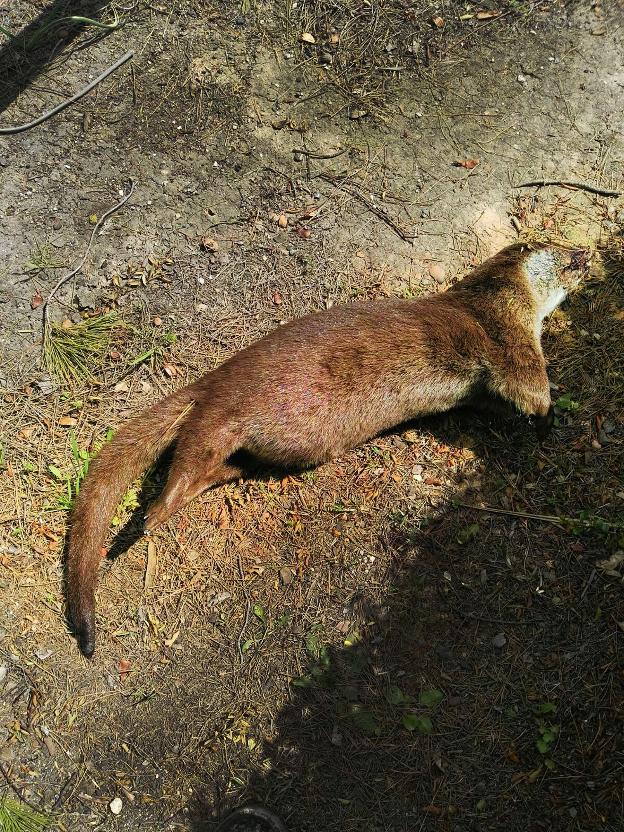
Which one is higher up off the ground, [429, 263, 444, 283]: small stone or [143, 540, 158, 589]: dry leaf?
[429, 263, 444, 283]: small stone

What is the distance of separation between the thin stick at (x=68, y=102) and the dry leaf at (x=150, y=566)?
2.86 metres

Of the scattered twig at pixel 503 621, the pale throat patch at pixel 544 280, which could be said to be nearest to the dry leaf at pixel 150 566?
the scattered twig at pixel 503 621

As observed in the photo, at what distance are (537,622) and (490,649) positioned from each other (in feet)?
0.97

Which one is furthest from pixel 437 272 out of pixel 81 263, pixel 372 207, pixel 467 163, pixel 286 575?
pixel 81 263

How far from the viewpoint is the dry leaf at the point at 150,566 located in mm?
3586

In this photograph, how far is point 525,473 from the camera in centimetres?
371

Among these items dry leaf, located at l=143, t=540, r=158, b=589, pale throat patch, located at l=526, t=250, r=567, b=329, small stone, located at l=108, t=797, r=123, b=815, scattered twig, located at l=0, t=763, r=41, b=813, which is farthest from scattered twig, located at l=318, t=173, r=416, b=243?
scattered twig, located at l=0, t=763, r=41, b=813

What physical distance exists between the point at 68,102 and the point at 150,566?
10.2 feet

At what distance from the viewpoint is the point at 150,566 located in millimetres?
3611

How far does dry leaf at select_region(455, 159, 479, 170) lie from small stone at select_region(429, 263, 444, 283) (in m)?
0.72

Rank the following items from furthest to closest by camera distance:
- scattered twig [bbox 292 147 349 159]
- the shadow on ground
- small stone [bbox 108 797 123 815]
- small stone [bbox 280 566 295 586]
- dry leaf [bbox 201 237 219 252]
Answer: scattered twig [bbox 292 147 349 159], dry leaf [bbox 201 237 219 252], small stone [bbox 280 566 295 586], small stone [bbox 108 797 123 815], the shadow on ground

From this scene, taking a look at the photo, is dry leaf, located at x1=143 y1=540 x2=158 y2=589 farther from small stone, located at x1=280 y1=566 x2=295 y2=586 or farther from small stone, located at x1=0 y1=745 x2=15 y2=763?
small stone, located at x1=0 y1=745 x2=15 y2=763

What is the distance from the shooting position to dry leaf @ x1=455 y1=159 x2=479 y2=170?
4.27 meters

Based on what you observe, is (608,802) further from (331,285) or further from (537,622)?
(331,285)
